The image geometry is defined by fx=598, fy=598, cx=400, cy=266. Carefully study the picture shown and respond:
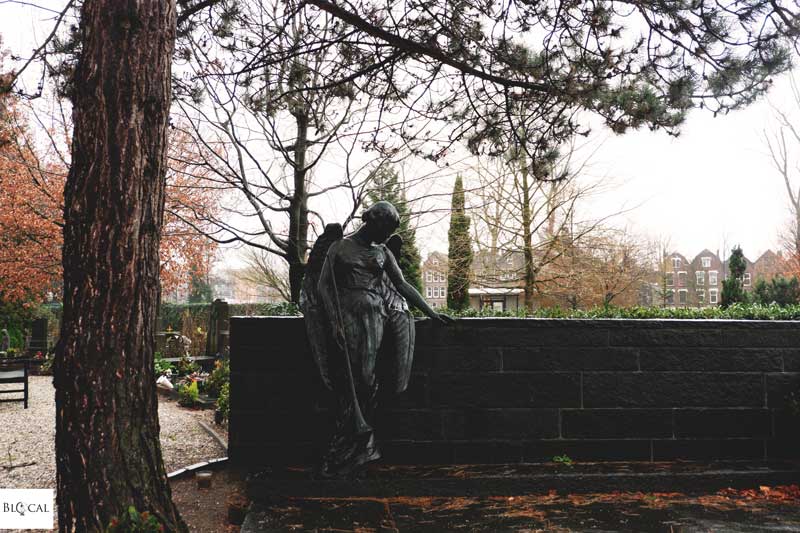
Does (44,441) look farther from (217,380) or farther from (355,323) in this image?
(355,323)

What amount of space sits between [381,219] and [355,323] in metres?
0.76

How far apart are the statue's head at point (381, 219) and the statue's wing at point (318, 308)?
0.92 feet

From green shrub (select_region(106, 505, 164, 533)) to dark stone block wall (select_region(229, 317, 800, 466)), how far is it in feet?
6.14

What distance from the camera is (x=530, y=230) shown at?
18.5 meters

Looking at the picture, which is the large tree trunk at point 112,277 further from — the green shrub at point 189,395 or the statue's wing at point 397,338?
the green shrub at point 189,395

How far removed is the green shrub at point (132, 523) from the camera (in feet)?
9.78

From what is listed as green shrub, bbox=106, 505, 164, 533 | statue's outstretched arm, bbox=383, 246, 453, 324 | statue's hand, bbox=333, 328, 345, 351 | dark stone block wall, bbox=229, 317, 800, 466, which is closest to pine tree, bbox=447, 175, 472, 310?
dark stone block wall, bbox=229, 317, 800, 466

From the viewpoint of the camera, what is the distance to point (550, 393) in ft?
16.4

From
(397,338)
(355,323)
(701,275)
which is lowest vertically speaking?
(397,338)

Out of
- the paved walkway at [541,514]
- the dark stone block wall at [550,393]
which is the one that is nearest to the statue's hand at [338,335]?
the dark stone block wall at [550,393]

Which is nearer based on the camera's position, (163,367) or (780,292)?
(163,367)

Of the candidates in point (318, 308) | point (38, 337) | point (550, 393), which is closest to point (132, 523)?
point (318, 308)

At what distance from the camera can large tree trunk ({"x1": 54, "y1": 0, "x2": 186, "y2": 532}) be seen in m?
3.07

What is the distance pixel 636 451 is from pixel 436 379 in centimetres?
182
